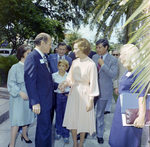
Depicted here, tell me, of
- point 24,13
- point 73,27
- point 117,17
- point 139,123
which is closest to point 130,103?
point 139,123

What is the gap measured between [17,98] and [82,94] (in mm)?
1155

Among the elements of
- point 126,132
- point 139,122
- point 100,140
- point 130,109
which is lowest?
point 100,140

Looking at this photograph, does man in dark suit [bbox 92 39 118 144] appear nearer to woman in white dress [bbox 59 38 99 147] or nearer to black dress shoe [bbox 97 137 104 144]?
black dress shoe [bbox 97 137 104 144]

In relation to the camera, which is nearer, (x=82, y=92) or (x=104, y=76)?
(x=82, y=92)

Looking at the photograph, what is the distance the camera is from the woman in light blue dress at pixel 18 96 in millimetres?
2926

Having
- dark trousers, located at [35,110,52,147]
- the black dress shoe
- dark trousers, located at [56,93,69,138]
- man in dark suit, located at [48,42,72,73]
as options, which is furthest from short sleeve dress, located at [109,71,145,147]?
man in dark suit, located at [48,42,72,73]

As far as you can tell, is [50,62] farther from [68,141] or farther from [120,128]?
[120,128]

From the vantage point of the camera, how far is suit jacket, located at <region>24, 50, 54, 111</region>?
7.48 feet

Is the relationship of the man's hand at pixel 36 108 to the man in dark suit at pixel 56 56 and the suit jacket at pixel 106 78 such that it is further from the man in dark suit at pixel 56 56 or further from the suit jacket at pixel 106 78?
the man in dark suit at pixel 56 56

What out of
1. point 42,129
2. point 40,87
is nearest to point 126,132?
point 42,129

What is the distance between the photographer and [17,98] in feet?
9.95

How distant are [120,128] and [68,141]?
156 centimetres

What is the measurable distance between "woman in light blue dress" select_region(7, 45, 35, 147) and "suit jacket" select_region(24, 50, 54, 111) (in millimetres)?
623

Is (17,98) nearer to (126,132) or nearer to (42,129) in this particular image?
(42,129)
